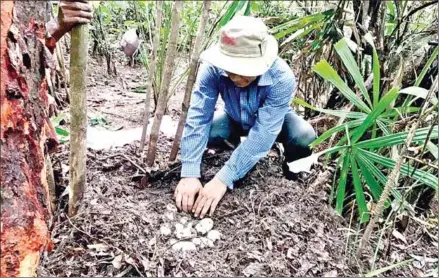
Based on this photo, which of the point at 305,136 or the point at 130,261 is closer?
the point at 130,261

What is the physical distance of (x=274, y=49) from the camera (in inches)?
68.2

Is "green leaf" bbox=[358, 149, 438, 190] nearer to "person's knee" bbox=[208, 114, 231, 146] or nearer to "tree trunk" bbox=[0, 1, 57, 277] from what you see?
"person's knee" bbox=[208, 114, 231, 146]

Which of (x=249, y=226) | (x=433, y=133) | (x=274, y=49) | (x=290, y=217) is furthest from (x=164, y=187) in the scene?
(x=433, y=133)

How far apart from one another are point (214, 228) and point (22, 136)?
0.76m

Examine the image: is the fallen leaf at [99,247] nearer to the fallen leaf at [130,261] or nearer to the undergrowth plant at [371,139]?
the fallen leaf at [130,261]

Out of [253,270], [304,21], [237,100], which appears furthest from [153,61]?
[253,270]

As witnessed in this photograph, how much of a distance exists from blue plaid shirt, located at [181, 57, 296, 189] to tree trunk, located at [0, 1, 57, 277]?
0.68 m

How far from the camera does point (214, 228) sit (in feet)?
5.32

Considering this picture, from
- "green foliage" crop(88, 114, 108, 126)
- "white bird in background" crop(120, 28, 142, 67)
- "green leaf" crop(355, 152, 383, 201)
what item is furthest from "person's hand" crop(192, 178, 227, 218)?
"white bird in background" crop(120, 28, 142, 67)

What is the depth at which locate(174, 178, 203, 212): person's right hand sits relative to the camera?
5.48 feet

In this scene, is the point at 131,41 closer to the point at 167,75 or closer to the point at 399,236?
the point at 167,75

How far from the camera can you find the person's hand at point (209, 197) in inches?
65.1

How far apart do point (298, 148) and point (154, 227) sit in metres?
0.77

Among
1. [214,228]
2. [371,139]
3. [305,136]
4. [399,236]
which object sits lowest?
[399,236]
